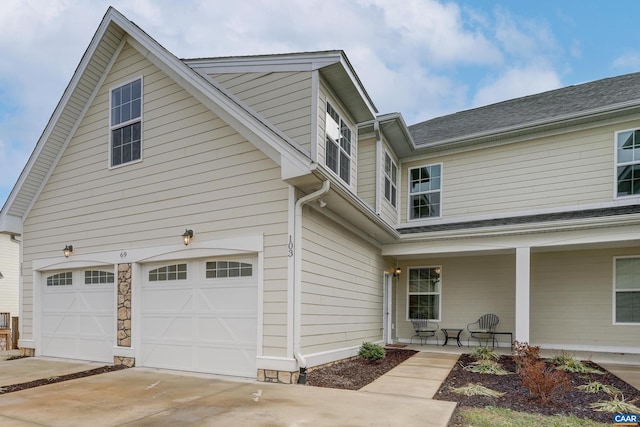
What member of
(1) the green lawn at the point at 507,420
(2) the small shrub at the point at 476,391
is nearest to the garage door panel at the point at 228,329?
(2) the small shrub at the point at 476,391

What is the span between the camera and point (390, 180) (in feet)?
37.8

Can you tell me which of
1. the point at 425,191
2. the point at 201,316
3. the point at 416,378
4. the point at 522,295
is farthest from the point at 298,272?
the point at 425,191

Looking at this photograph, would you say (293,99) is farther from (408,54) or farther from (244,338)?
(408,54)

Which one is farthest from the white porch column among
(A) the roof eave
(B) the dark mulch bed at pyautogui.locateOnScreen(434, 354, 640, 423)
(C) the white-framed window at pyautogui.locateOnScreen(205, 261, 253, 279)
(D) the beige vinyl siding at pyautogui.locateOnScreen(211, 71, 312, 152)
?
(C) the white-framed window at pyautogui.locateOnScreen(205, 261, 253, 279)

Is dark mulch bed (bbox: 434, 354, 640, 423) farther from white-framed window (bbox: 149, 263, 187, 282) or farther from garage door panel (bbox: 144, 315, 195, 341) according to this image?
white-framed window (bbox: 149, 263, 187, 282)

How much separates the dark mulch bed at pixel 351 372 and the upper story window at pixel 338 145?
383cm

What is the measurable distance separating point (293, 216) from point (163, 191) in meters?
2.99

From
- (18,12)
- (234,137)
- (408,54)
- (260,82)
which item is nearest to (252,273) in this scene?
(234,137)

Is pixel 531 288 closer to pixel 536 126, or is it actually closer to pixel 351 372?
pixel 536 126

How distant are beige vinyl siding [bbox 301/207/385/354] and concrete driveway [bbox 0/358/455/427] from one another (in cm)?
121

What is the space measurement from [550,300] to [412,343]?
377 centimetres

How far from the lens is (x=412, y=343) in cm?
1179

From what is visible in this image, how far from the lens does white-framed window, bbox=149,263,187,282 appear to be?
7.61 metres

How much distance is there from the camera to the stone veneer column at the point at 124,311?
798 centimetres
